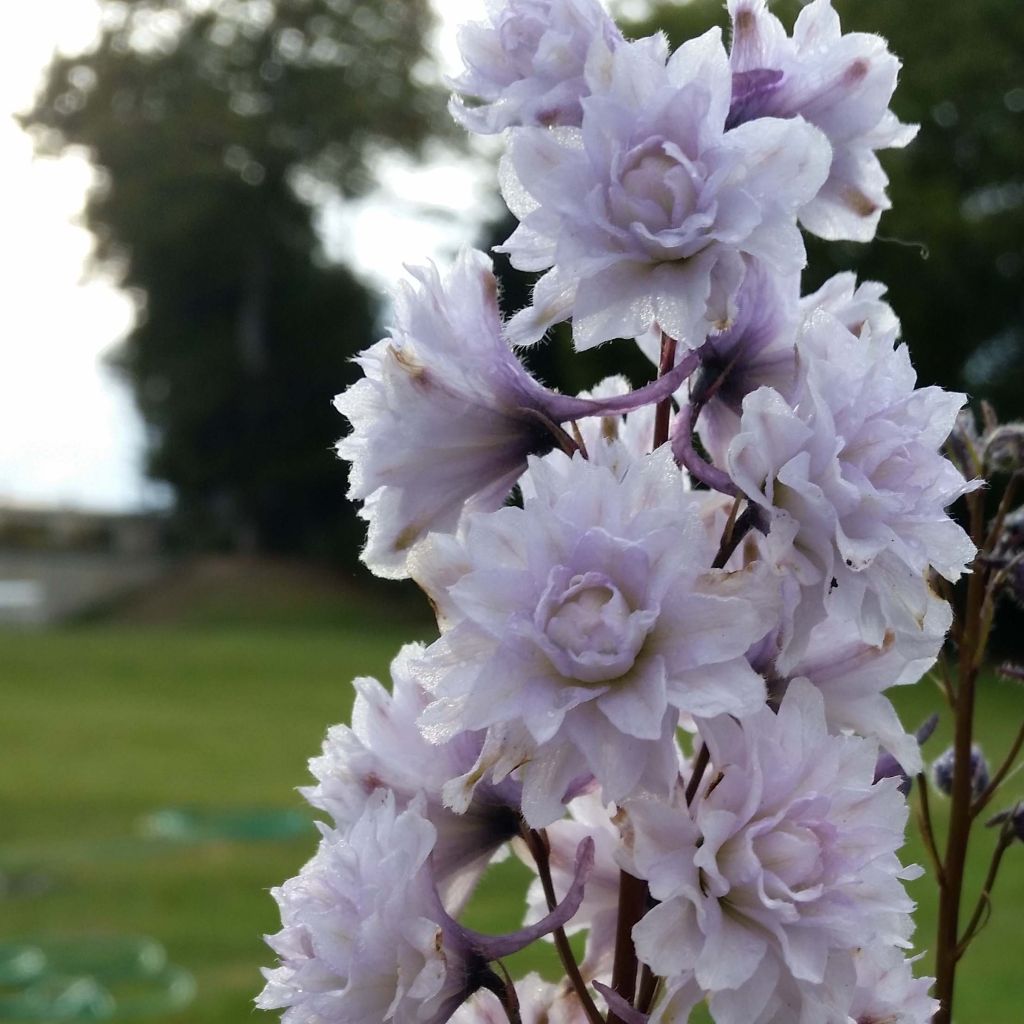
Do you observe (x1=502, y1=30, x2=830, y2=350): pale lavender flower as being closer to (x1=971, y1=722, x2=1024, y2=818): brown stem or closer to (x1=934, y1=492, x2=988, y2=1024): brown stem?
(x1=934, y1=492, x2=988, y2=1024): brown stem

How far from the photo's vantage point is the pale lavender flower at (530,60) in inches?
34.4

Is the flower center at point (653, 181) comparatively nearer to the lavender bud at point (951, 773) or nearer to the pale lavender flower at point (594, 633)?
the pale lavender flower at point (594, 633)

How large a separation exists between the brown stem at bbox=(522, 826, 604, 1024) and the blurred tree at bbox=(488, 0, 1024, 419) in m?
13.1

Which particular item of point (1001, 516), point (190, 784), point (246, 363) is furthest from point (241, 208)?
point (1001, 516)

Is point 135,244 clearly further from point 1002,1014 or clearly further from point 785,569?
point 785,569

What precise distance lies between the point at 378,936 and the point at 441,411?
0.30 m

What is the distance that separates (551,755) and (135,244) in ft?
72.0

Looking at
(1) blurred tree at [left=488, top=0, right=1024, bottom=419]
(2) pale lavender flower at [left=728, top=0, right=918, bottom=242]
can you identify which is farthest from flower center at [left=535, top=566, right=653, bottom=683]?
(1) blurred tree at [left=488, top=0, right=1024, bottom=419]

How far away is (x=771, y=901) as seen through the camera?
77 centimetres

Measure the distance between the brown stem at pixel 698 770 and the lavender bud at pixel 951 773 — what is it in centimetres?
43

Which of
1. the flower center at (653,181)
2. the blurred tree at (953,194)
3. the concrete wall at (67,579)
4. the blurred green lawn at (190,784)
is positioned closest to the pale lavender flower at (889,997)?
the flower center at (653,181)

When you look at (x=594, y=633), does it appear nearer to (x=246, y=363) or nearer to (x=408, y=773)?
(x=408, y=773)

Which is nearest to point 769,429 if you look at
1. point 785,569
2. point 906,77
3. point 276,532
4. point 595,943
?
point 785,569

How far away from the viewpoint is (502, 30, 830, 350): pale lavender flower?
79 centimetres
